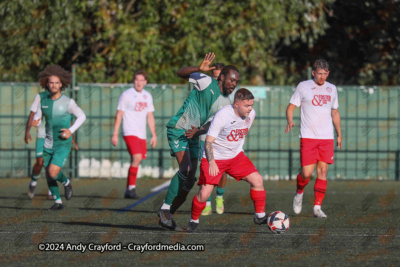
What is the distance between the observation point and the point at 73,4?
19.8 m

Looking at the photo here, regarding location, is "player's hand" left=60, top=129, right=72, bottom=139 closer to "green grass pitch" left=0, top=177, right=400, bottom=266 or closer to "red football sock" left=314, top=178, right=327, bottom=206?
"green grass pitch" left=0, top=177, right=400, bottom=266

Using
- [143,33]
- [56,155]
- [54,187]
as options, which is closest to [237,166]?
[56,155]

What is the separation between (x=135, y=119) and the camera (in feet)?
46.3

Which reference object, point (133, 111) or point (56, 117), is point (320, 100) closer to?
point (56, 117)

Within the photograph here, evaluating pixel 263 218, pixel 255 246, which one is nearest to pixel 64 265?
pixel 255 246

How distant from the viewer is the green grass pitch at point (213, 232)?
7207 mm

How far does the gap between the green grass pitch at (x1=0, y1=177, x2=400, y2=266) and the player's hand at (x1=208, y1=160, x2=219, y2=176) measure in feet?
2.20

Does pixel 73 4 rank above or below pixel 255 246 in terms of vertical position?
above

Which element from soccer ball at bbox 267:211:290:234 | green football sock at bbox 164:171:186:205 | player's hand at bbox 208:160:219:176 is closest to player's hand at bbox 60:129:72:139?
green football sock at bbox 164:171:186:205

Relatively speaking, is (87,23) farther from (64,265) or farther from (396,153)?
(64,265)

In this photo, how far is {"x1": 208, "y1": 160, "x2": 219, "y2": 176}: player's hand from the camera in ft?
27.5

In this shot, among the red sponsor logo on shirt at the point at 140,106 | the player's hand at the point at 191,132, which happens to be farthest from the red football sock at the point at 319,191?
the red sponsor logo on shirt at the point at 140,106

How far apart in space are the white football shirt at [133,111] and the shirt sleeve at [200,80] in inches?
196

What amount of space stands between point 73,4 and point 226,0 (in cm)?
373
